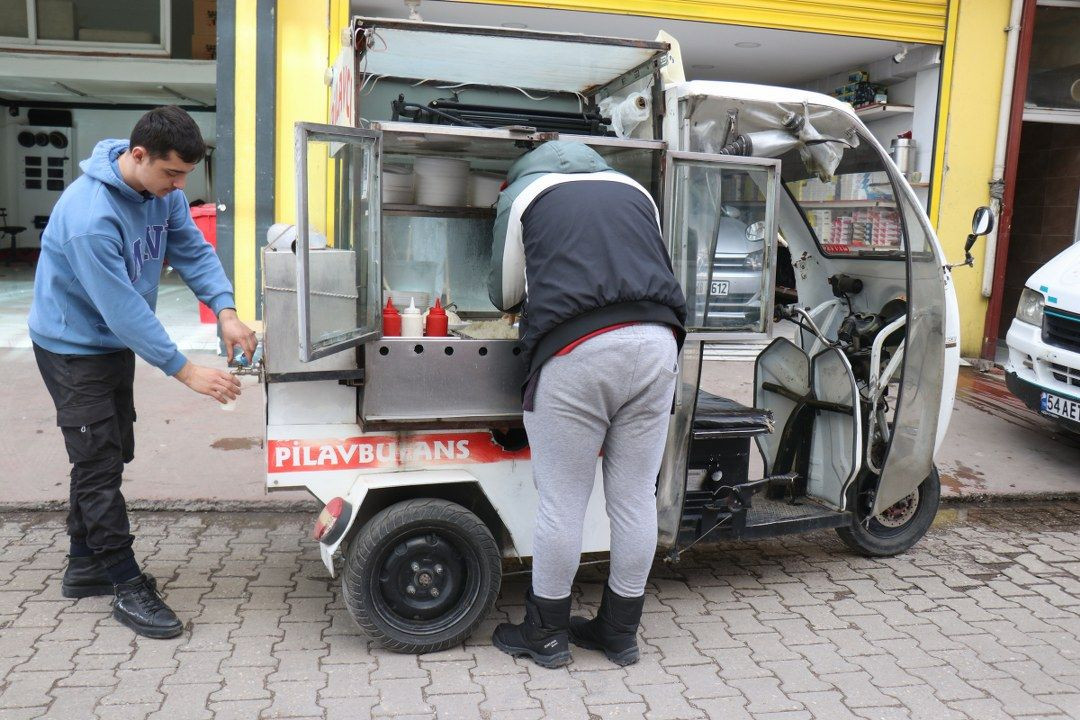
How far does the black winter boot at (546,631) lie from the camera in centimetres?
331

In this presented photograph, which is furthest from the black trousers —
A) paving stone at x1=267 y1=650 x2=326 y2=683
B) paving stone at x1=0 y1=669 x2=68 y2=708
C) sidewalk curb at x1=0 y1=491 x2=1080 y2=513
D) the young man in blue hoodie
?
sidewalk curb at x1=0 y1=491 x2=1080 y2=513

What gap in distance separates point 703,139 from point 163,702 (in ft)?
9.03

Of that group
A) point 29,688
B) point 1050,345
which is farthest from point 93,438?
point 1050,345

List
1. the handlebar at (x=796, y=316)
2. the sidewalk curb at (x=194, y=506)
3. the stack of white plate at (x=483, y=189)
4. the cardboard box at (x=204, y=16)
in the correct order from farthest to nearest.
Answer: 1. the cardboard box at (x=204, y=16)
2. the sidewalk curb at (x=194, y=506)
3. the stack of white plate at (x=483, y=189)
4. the handlebar at (x=796, y=316)

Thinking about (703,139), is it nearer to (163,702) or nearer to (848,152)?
(848,152)

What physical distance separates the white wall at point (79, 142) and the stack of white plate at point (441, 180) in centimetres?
1250

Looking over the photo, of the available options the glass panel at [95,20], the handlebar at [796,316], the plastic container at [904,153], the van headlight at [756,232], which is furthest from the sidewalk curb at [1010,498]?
the glass panel at [95,20]

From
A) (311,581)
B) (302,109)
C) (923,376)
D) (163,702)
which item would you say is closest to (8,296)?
(302,109)

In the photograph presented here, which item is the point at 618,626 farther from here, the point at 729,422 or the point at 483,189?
the point at 483,189

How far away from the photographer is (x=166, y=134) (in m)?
3.31

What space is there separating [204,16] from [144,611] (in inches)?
354

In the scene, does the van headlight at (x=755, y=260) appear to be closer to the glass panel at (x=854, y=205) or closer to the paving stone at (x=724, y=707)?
the glass panel at (x=854, y=205)

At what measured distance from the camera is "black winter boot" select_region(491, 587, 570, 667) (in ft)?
10.8

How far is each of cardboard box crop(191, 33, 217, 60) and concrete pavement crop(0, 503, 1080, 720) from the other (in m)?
7.62
